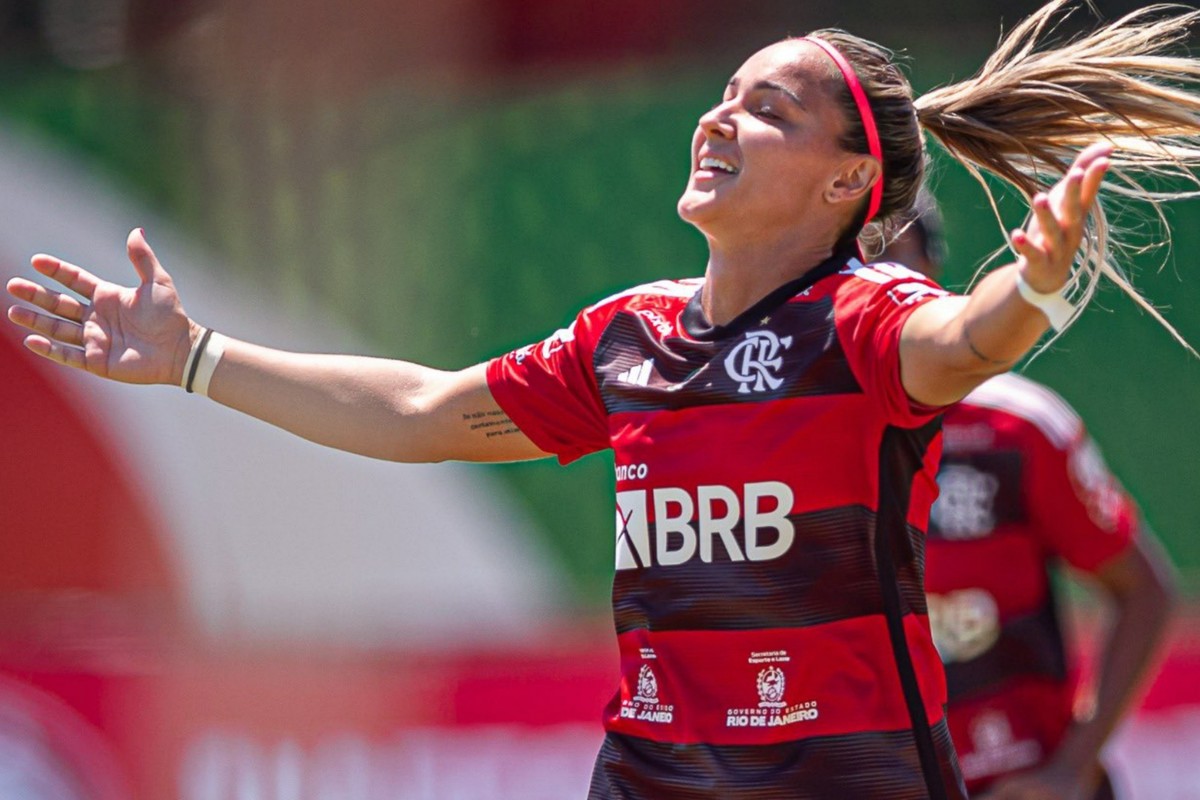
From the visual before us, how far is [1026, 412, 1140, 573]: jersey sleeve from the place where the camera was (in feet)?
12.7

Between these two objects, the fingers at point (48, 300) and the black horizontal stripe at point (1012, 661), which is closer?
the fingers at point (48, 300)

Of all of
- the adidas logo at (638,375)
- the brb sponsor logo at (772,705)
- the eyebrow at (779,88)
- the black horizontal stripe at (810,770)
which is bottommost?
the black horizontal stripe at (810,770)

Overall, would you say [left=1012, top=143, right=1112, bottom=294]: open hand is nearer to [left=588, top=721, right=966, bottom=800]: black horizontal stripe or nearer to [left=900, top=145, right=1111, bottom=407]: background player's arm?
[left=900, top=145, right=1111, bottom=407]: background player's arm

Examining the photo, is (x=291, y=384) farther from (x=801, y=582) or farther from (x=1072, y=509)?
(x=1072, y=509)

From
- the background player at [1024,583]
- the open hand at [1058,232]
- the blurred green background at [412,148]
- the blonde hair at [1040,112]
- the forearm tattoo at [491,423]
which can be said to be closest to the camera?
the open hand at [1058,232]

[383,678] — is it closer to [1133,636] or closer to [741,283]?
[1133,636]

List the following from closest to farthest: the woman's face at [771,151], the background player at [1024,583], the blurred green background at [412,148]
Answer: the woman's face at [771,151] < the background player at [1024,583] < the blurred green background at [412,148]

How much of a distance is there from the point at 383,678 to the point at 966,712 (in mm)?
2580

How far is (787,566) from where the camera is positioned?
2.58 meters

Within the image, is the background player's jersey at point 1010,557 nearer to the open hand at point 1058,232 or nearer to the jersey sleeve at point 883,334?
the jersey sleeve at point 883,334

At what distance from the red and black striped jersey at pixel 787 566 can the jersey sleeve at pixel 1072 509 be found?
4.16 feet

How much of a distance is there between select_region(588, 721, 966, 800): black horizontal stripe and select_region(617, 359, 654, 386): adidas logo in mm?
584

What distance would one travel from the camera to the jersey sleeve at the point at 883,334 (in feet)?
8.25

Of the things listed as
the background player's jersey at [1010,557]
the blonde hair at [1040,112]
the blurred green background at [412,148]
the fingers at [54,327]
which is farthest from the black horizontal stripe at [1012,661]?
the blurred green background at [412,148]
